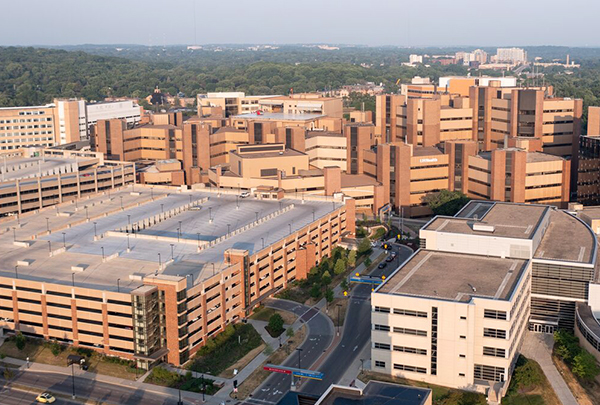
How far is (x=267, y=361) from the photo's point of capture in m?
84.1

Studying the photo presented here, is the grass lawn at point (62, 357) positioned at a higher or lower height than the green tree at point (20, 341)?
lower

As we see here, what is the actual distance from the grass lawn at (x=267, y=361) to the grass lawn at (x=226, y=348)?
3227 millimetres

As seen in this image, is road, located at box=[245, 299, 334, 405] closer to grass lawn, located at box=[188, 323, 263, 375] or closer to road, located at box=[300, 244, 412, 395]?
road, located at box=[300, 244, 412, 395]

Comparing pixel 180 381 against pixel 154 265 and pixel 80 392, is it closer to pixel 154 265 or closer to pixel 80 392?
pixel 80 392

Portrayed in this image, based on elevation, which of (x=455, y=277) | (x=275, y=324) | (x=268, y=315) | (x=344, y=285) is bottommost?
(x=268, y=315)

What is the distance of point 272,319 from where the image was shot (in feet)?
296

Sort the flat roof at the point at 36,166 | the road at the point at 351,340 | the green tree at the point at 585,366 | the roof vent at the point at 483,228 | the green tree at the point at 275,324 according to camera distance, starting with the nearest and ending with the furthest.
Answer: the green tree at the point at 585,366 < the road at the point at 351,340 < the green tree at the point at 275,324 < the roof vent at the point at 483,228 < the flat roof at the point at 36,166

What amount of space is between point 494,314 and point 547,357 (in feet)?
42.6

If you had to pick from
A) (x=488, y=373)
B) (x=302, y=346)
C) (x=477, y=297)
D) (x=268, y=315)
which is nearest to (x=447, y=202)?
(x=268, y=315)

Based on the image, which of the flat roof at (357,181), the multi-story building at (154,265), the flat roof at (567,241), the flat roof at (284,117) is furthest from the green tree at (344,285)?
the flat roof at (284,117)

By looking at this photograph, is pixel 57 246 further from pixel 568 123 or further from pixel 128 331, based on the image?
pixel 568 123

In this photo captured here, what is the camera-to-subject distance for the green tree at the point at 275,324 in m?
89.7

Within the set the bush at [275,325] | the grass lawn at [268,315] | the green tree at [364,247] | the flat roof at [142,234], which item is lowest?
the grass lawn at [268,315]

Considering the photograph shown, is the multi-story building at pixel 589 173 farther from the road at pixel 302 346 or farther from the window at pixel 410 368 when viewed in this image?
the window at pixel 410 368
